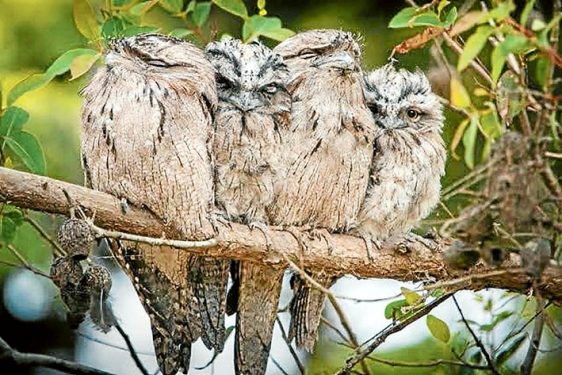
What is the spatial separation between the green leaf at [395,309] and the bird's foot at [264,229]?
0.42m

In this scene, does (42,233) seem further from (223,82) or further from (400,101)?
(400,101)

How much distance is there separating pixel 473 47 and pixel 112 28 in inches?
70.7

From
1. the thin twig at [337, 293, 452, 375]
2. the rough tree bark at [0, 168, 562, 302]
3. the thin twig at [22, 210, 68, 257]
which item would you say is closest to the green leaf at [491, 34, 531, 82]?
the rough tree bark at [0, 168, 562, 302]

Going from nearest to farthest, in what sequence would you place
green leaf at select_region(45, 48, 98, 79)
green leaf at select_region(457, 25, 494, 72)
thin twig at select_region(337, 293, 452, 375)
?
green leaf at select_region(457, 25, 494, 72), green leaf at select_region(45, 48, 98, 79), thin twig at select_region(337, 293, 452, 375)

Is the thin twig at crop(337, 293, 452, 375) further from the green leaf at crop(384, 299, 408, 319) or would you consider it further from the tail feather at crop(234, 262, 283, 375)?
the tail feather at crop(234, 262, 283, 375)

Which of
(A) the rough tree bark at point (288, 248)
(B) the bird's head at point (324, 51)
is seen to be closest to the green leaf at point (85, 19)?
(A) the rough tree bark at point (288, 248)

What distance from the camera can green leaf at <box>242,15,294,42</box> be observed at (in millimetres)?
3848

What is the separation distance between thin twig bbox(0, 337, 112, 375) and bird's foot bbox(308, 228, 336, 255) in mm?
938

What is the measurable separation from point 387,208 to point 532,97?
1715 millimetres

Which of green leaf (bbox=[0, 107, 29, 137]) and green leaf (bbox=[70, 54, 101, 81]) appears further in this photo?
green leaf (bbox=[0, 107, 29, 137])

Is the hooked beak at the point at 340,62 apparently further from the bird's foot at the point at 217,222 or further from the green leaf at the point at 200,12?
the bird's foot at the point at 217,222

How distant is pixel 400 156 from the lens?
4152 mm

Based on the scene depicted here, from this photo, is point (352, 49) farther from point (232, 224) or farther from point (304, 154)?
point (232, 224)

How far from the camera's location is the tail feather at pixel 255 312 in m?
4.12
